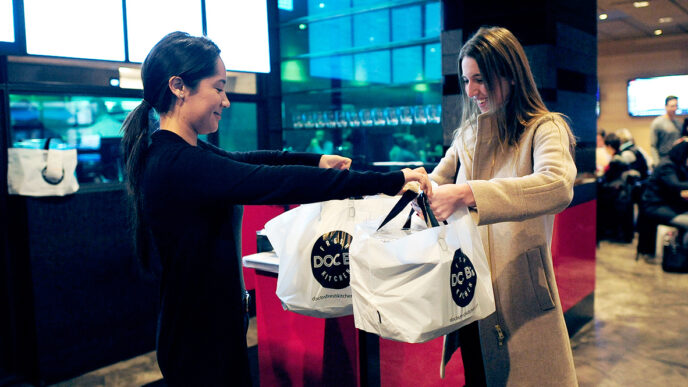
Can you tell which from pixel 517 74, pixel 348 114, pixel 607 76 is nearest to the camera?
pixel 517 74

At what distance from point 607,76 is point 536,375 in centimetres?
1207

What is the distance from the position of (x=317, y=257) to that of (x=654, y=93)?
39.3 feet

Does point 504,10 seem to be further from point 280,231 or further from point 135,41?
point 280,231

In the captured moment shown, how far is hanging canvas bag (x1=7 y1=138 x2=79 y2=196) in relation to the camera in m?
3.04

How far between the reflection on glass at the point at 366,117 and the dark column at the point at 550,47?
4.20ft

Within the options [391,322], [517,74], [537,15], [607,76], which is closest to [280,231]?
[391,322]

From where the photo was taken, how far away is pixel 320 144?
18.5ft

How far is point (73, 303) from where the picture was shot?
330cm

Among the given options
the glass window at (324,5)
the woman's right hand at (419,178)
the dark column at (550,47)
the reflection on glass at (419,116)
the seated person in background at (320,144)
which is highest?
the glass window at (324,5)

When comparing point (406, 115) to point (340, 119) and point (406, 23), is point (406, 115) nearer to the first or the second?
point (340, 119)

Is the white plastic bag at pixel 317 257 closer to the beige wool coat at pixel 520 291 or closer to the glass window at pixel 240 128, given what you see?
the beige wool coat at pixel 520 291

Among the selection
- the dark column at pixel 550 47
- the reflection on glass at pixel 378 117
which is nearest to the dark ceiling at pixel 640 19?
the dark column at pixel 550 47

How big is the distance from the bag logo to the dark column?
240 cm

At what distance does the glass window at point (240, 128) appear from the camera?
473 centimetres
